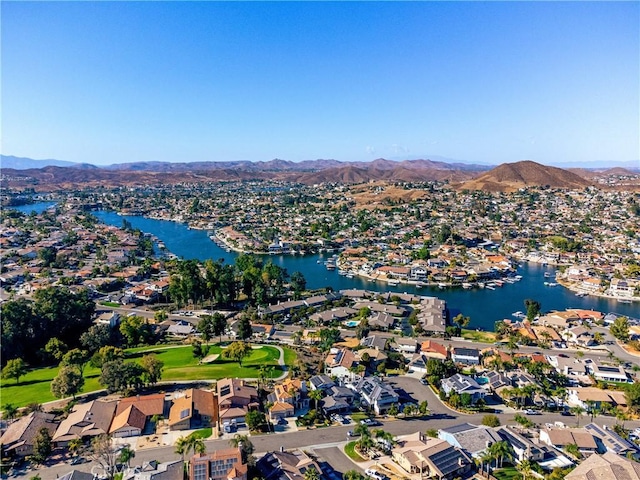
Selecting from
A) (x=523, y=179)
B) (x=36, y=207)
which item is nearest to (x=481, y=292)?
(x=523, y=179)

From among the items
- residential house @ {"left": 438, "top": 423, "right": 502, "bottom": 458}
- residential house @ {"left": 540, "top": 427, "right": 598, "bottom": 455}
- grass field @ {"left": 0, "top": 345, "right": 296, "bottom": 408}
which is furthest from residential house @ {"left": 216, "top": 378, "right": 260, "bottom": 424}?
residential house @ {"left": 540, "top": 427, "right": 598, "bottom": 455}

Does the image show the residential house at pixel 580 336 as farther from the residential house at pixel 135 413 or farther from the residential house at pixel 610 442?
the residential house at pixel 135 413

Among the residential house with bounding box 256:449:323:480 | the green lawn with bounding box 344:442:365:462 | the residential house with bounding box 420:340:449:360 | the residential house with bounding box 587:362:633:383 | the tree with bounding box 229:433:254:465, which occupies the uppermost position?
the tree with bounding box 229:433:254:465

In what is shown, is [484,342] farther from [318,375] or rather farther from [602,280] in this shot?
[602,280]

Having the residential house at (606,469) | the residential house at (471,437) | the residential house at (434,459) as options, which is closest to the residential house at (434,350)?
the residential house at (471,437)

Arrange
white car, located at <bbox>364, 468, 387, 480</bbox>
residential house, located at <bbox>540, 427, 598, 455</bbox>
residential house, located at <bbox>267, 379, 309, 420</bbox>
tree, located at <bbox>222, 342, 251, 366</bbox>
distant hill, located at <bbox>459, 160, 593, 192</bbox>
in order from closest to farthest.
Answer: white car, located at <bbox>364, 468, 387, 480</bbox> → residential house, located at <bbox>540, 427, 598, 455</bbox> → residential house, located at <bbox>267, 379, 309, 420</bbox> → tree, located at <bbox>222, 342, 251, 366</bbox> → distant hill, located at <bbox>459, 160, 593, 192</bbox>

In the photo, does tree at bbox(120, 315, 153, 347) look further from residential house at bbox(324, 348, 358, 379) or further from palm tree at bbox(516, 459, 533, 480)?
palm tree at bbox(516, 459, 533, 480)

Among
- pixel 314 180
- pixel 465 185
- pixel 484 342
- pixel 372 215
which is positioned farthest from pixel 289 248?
pixel 314 180
